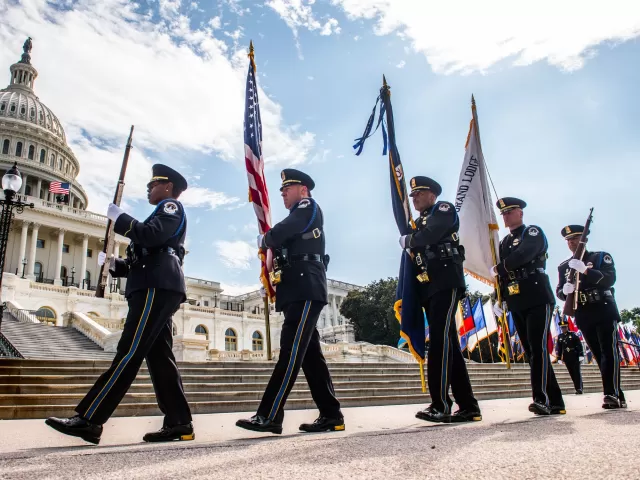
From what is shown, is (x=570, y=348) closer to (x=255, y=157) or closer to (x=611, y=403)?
(x=611, y=403)

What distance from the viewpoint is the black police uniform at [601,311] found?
6.42 metres

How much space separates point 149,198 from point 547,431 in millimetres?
3538

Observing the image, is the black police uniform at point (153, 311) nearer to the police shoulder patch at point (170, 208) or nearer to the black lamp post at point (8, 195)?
the police shoulder patch at point (170, 208)

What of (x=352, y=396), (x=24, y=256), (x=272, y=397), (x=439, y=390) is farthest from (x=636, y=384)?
(x=24, y=256)

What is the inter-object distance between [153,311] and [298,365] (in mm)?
1210

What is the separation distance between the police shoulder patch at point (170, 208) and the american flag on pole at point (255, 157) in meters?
2.88

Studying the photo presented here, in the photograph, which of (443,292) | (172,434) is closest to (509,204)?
(443,292)

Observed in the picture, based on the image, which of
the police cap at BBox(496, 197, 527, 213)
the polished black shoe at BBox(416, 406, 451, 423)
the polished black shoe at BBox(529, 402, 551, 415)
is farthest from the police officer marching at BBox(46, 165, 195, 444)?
the police cap at BBox(496, 197, 527, 213)

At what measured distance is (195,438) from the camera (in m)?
4.03

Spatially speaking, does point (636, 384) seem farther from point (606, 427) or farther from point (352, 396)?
point (606, 427)

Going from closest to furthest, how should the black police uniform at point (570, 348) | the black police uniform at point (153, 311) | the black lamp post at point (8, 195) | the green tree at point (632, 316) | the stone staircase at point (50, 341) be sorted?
the black police uniform at point (153, 311)
the black lamp post at point (8, 195)
the black police uniform at point (570, 348)
the stone staircase at point (50, 341)
the green tree at point (632, 316)

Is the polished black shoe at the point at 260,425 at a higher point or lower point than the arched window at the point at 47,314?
lower

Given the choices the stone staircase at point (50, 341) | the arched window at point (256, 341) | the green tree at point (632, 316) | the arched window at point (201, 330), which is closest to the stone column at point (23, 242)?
the arched window at point (201, 330)

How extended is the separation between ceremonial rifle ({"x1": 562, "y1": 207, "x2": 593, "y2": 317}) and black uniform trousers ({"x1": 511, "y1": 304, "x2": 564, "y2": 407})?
3.77 feet
